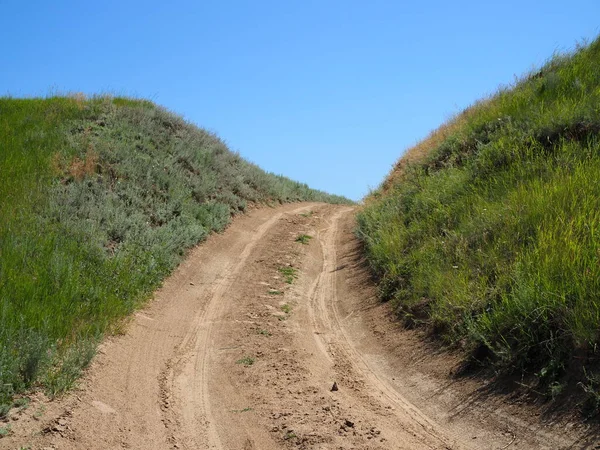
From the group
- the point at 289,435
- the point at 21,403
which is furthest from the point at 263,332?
the point at 21,403

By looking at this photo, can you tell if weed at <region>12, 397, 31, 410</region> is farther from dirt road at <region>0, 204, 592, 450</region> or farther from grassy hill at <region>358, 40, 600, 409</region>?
grassy hill at <region>358, 40, 600, 409</region>

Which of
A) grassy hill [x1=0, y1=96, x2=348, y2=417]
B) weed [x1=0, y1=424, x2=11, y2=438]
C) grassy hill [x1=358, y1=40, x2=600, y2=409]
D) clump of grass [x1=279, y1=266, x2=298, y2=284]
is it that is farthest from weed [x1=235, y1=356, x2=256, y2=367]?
clump of grass [x1=279, y1=266, x2=298, y2=284]

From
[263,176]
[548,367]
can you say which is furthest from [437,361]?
[263,176]

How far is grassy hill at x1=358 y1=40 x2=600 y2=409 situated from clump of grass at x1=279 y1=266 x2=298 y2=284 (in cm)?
175

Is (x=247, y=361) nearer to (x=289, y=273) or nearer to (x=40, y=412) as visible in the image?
(x=40, y=412)

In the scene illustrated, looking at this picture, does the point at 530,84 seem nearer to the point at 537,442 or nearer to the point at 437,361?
the point at 437,361

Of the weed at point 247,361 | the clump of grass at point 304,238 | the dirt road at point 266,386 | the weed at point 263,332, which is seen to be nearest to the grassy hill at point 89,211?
the dirt road at point 266,386

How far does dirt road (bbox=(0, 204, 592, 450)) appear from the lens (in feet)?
16.6

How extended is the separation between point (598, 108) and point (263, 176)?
15.4 meters

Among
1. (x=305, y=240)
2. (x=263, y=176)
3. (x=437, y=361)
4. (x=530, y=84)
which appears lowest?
(x=437, y=361)

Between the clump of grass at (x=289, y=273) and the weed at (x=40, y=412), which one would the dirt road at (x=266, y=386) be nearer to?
the weed at (x=40, y=412)

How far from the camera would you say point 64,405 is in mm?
5473

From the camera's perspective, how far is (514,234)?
760 cm

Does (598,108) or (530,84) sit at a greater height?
(530,84)
